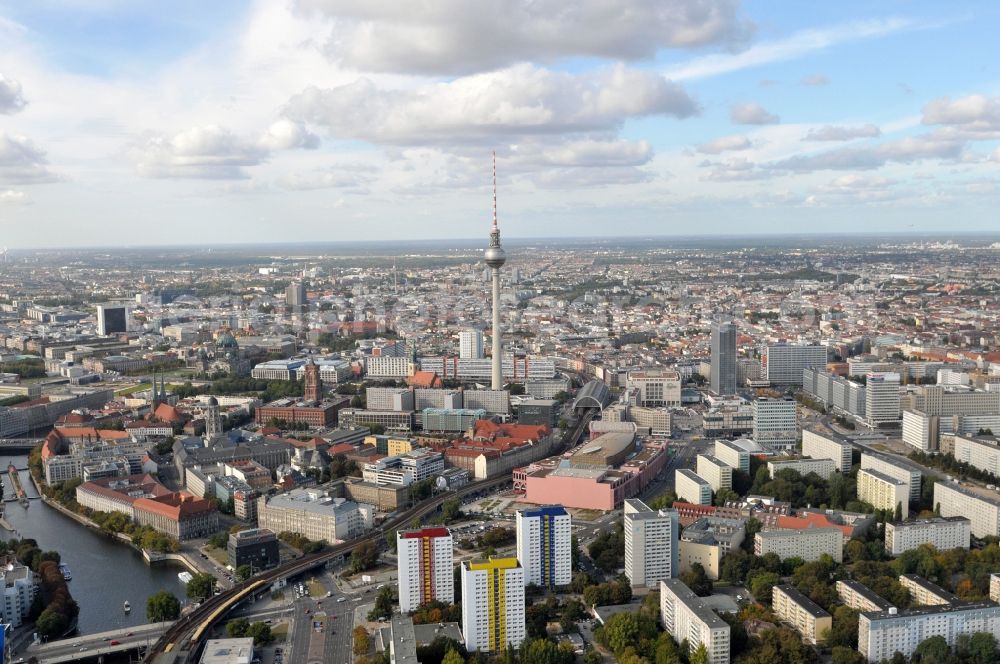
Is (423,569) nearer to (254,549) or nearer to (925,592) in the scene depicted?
(254,549)

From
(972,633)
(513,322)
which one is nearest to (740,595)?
(972,633)

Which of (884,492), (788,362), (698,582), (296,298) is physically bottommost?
(698,582)

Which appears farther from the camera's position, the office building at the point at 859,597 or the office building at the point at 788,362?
the office building at the point at 788,362

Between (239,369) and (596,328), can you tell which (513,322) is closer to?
(596,328)

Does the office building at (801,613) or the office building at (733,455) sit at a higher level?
the office building at (733,455)

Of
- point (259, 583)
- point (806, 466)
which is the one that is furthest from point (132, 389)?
point (806, 466)

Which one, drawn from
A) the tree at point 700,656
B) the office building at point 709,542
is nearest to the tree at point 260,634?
the tree at point 700,656

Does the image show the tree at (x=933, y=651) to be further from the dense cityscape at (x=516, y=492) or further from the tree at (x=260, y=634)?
the tree at (x=260, y=634)

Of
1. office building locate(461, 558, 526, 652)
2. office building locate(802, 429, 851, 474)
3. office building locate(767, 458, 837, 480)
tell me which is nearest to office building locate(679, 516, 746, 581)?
office building locate(461, 558, 526, 652)
